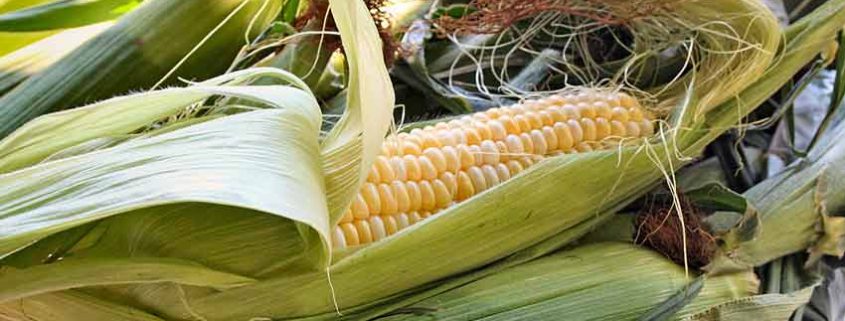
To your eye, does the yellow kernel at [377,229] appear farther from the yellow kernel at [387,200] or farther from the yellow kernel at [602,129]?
the yellow kernel at [602,129]

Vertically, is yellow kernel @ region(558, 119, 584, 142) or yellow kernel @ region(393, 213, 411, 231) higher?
yellow kernel @ region(558, 119, 584, 142)

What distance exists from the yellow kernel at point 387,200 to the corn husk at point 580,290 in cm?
7

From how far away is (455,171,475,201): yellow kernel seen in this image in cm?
68

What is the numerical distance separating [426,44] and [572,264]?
389 mm

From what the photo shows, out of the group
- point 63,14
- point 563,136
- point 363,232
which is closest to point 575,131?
point 563,136

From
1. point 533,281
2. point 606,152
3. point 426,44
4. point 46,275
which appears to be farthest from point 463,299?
point 426,44

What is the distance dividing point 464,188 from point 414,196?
0.05m

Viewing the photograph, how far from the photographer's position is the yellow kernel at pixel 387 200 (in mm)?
641

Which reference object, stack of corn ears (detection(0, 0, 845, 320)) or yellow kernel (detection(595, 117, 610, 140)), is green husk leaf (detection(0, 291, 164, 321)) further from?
yellow kernel (detection(595, 117, 610, 140))

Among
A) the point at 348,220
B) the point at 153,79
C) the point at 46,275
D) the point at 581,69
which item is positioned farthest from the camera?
the point at 581,69

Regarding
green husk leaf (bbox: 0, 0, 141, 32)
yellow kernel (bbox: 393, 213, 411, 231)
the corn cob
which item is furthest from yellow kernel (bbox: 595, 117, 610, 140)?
green husk leaf (bbox: 0, 0, 141, 32)

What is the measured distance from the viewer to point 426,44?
99 centimetres

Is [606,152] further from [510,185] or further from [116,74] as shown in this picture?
[116,74]

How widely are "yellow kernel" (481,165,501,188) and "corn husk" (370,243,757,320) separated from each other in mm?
70
